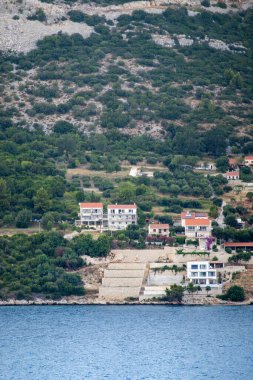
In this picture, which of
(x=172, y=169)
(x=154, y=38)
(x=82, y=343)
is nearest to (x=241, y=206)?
(x=172, y=169)

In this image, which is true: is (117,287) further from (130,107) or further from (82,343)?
(130,107)

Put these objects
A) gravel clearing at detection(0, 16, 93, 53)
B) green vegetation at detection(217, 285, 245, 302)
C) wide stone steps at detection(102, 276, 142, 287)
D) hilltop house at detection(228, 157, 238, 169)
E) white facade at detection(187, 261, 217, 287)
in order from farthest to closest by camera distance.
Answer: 1. gravel clearing at detection(0, 16, 93, 53)
2. hilltop house at detection(228, 157, 238, 169)
3. white facade at detection(187, 261, 217, 287)
4. wide stone steps at detection(102, 276, 142, 287)
5. green vegetation at detection(217, 285, 245, 302)

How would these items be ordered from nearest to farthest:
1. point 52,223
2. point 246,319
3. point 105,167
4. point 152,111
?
1. point 246,319
2. point 52,223
3. point 105,167
4. point 152,111

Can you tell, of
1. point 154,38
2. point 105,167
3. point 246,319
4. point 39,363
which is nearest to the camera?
point 39,363

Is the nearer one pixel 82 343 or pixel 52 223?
pixel 82 343

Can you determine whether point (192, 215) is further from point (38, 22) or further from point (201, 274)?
point (38, 22)

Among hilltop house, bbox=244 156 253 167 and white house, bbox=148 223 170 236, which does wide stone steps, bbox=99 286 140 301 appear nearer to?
white house, bbox=148 223 170 236

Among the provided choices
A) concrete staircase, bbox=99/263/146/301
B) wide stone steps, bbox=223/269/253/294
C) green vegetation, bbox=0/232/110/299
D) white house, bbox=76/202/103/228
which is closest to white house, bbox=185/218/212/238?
concrete staircase, bbox=99/263/146/301
